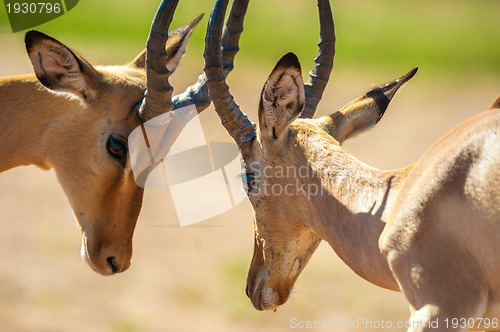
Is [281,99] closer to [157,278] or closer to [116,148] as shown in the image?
[116,148]

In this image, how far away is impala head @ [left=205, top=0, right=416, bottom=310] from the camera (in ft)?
15.4

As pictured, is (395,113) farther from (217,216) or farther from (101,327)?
(101,327)

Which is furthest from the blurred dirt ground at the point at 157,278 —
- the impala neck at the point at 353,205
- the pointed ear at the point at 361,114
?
the impala neck at the point at 353,205

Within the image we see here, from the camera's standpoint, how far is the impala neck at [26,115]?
19.0 ft

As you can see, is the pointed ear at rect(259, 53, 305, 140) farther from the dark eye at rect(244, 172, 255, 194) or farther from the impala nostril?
the impala nostril

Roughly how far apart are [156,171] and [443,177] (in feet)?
10.0

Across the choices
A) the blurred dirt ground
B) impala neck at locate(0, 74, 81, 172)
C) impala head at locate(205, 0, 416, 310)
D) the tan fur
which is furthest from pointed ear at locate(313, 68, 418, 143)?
the blurred dirt ground

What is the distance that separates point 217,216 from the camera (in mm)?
15086

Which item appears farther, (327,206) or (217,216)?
(217,216)

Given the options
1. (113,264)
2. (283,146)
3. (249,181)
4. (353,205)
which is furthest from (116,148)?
(353,205)

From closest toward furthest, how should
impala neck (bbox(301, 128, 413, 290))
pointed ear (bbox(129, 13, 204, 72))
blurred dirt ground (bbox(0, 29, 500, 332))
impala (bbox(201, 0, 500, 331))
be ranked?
impala (bbox(201, 0, 500, 331)) < impala neck (bbox(301, 128, 413, 290)) < pointed ear (bbox(129, 13, 204, 72)) < blurred dirt ground (bbox(0, 29, 500, 332))

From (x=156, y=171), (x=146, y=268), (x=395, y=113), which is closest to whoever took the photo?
(x=156, y=171)

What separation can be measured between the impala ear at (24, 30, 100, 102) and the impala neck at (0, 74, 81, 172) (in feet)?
0.69

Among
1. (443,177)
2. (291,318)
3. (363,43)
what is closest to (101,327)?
(291,318)
